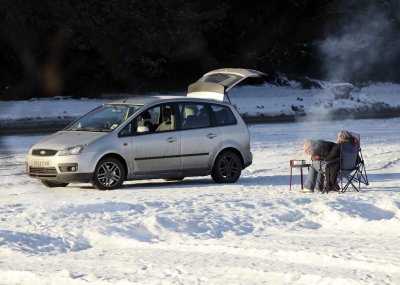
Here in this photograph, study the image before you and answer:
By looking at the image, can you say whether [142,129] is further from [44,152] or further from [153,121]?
[44,152]

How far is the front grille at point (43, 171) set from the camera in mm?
14710

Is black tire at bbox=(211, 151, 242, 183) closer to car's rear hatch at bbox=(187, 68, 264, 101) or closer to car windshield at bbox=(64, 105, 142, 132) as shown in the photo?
car's rear hatch at bbox=(187, 68, 264, 101)

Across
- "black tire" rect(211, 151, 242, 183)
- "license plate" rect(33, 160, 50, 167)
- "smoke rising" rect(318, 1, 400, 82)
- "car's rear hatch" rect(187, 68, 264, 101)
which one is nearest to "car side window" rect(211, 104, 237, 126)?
"black tire" rect(211, 151, 242, 183)

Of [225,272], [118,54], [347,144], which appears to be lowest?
[225,272]

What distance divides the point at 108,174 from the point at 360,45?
36.7 metres

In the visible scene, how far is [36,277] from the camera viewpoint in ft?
27.6

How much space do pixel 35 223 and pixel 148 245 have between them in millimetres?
1841

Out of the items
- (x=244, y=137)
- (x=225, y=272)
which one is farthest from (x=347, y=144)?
(x=225, y=272)

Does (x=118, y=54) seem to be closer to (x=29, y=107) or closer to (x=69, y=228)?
(x=29, y=107)

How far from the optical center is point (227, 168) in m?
16.2

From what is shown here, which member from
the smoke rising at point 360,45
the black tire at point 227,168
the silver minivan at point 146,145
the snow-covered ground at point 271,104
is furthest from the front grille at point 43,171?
the smoke rising at point 360,45

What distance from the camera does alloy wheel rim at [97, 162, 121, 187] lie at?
48.5 feet

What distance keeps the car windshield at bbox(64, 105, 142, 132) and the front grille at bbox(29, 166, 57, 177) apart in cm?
107

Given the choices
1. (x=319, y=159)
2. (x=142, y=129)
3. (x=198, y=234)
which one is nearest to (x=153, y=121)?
(x=142, y=129)
